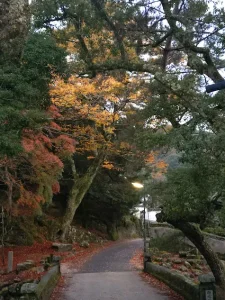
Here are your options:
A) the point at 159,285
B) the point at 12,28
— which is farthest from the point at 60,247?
the point at 12,28

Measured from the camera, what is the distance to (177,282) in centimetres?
1048

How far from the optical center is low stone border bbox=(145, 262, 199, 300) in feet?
29.2

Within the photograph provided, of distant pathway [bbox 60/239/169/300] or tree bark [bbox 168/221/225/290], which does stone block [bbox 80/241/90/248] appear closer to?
distant pathway [bbox 60/239/169/300]

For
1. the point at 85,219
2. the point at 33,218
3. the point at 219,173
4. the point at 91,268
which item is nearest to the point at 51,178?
the point at 91,268

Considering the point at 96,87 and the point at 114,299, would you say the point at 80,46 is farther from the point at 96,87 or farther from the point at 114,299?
the point at 114,299

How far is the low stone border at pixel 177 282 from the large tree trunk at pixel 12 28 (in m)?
8.31

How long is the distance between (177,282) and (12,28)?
9.57 meters

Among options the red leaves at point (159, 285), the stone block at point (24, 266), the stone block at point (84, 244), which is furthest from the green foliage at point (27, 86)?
the stone block at point (84, 244)

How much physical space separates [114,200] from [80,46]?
1756 centimetres

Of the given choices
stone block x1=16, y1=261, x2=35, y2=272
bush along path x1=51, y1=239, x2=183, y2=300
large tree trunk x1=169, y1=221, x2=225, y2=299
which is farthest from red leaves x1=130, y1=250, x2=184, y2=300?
stone block x1=16, y1=261, x2=35, y2=272

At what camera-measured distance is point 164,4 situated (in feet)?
30.1

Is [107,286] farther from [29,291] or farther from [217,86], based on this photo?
[217,86]

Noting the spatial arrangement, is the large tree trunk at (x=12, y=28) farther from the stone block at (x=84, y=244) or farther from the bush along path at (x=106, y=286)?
the stone block at (x=84, y=244)

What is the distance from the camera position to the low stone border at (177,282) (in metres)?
8.91
